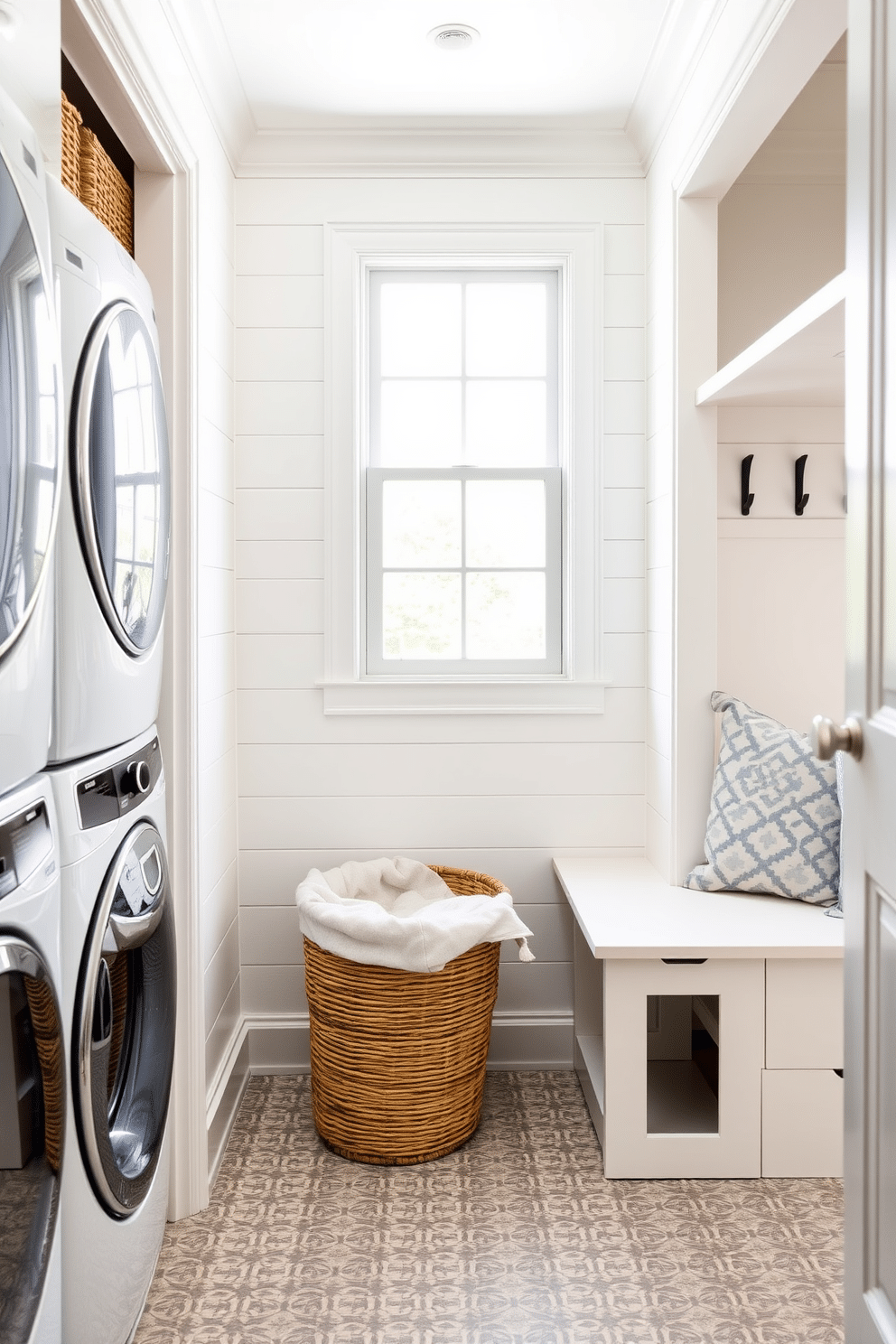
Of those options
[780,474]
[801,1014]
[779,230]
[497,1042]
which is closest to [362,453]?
[780,474]

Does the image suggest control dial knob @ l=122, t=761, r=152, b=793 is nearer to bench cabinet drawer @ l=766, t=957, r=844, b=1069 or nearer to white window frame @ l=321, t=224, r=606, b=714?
white window frame @ l=321, t=224, r=606, b=714

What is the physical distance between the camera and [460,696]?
2752 mm

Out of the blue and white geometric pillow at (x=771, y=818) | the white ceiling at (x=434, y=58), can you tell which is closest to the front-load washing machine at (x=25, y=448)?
the white ceiling at (x=434, y=58)

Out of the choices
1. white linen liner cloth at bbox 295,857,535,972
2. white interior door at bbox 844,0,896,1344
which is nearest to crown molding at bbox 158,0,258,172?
white interior door at bbox 844,0,896,1344

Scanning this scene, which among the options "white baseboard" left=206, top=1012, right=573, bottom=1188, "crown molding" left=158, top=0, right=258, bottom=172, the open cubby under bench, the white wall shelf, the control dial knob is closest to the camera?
the control dial knob

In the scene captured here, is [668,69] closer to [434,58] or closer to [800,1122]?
[434,58]

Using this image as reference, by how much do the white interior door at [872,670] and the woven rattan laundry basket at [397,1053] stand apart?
1106 millimetres

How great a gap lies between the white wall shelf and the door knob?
71 centimetres

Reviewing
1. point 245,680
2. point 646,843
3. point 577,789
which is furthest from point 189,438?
point 646,843

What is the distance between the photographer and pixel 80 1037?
1229 mm

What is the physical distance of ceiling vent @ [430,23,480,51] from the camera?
2.20m

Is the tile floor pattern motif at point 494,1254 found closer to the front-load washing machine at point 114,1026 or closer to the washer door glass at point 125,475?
the front-load washing machine at point 114,1026

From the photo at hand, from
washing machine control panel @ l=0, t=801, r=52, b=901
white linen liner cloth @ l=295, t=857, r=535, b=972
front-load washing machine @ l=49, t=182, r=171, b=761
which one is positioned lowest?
white linen liner cloth @ l=295, t=857, r=535, b=972

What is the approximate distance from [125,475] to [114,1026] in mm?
789
